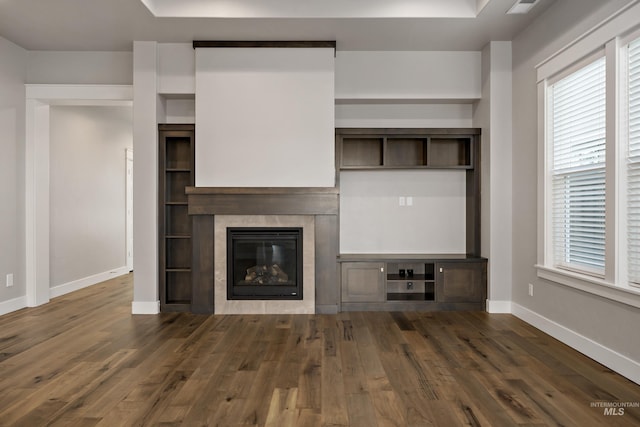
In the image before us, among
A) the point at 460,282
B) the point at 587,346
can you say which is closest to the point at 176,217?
the point at 460,282

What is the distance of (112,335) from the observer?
381 centimetres

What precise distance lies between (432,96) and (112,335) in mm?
3984

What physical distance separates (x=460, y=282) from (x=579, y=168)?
1.75 meters

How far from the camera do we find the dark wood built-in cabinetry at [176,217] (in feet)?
15.5

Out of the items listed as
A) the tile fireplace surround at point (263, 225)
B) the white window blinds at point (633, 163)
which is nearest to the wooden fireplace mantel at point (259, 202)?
the tile fireplace surround at point (263, 225)

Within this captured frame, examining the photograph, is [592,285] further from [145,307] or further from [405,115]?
[145,307]

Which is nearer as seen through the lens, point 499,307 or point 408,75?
point 499,307

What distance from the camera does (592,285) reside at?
3182 millimetres

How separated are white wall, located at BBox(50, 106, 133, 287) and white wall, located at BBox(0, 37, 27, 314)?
0.71 metres

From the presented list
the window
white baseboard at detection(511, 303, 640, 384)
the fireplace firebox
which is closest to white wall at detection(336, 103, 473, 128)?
the window

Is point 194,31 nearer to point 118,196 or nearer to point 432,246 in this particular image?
point 432,246

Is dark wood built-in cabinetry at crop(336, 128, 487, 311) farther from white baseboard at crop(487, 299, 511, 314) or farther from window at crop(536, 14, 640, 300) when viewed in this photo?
window at crop(536, 14, 640, 300)

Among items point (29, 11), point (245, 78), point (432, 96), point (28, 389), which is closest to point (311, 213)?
point (245, 78)

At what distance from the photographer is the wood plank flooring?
230 centimetres
